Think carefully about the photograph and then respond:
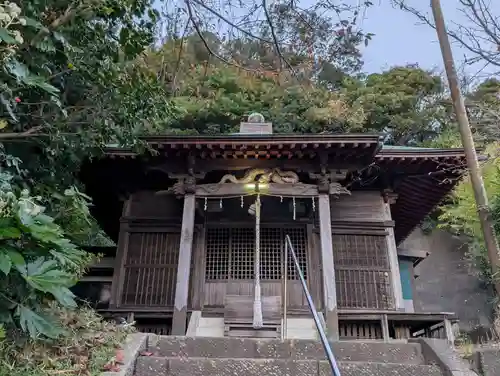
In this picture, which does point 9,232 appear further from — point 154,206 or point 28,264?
point 154,206

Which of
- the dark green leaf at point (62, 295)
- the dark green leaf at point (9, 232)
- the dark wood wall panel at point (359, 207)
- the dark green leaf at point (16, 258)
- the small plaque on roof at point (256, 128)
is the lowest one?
the dark green leaf at point (62, 295)

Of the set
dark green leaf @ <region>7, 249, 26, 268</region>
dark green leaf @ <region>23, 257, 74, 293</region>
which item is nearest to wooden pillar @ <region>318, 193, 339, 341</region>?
dark green leaf @ <region>23, 257, 74, 293</region>

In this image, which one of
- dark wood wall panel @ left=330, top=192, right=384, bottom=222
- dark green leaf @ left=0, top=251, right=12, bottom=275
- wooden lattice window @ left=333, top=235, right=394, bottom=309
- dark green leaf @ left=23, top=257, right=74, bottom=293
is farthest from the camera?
dark wood wall panel @ left=330, top=192, right=384, bottom=222

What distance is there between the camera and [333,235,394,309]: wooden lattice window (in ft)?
24.9

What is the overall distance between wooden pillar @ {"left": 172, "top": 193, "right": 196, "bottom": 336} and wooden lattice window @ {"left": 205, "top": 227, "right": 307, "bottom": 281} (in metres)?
1.09

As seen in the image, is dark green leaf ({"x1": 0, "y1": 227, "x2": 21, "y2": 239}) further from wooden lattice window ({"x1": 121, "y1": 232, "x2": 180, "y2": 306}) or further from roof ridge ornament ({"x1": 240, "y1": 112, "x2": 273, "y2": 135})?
roof ridge ornament ({"x1": 240, "y1": 112, "x2": 273, "y2": 135})

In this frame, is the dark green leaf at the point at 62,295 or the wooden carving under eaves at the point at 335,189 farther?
the wooden carving under eaves at the point at 335,189

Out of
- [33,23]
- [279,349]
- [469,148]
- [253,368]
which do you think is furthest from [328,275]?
[33,23]

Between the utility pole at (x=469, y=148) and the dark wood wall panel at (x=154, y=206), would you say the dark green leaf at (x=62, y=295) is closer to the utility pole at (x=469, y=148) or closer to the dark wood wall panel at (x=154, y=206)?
the utility pole at (x=469, y=148)

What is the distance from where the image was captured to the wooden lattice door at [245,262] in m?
7.74

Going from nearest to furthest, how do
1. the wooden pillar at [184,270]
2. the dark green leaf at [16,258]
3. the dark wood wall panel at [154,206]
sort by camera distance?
1. the dark green leaf at [16,258]
2. the wooden pillar at [184,270]
3. the dark wood wall panel at [154,206]

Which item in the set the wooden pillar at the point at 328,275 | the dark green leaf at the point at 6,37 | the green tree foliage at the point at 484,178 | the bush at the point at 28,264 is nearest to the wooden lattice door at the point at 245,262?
the wooden pillar at the point at 328,275

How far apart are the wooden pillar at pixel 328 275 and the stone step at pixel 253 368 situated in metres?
2.65

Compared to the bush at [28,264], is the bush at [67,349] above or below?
below
